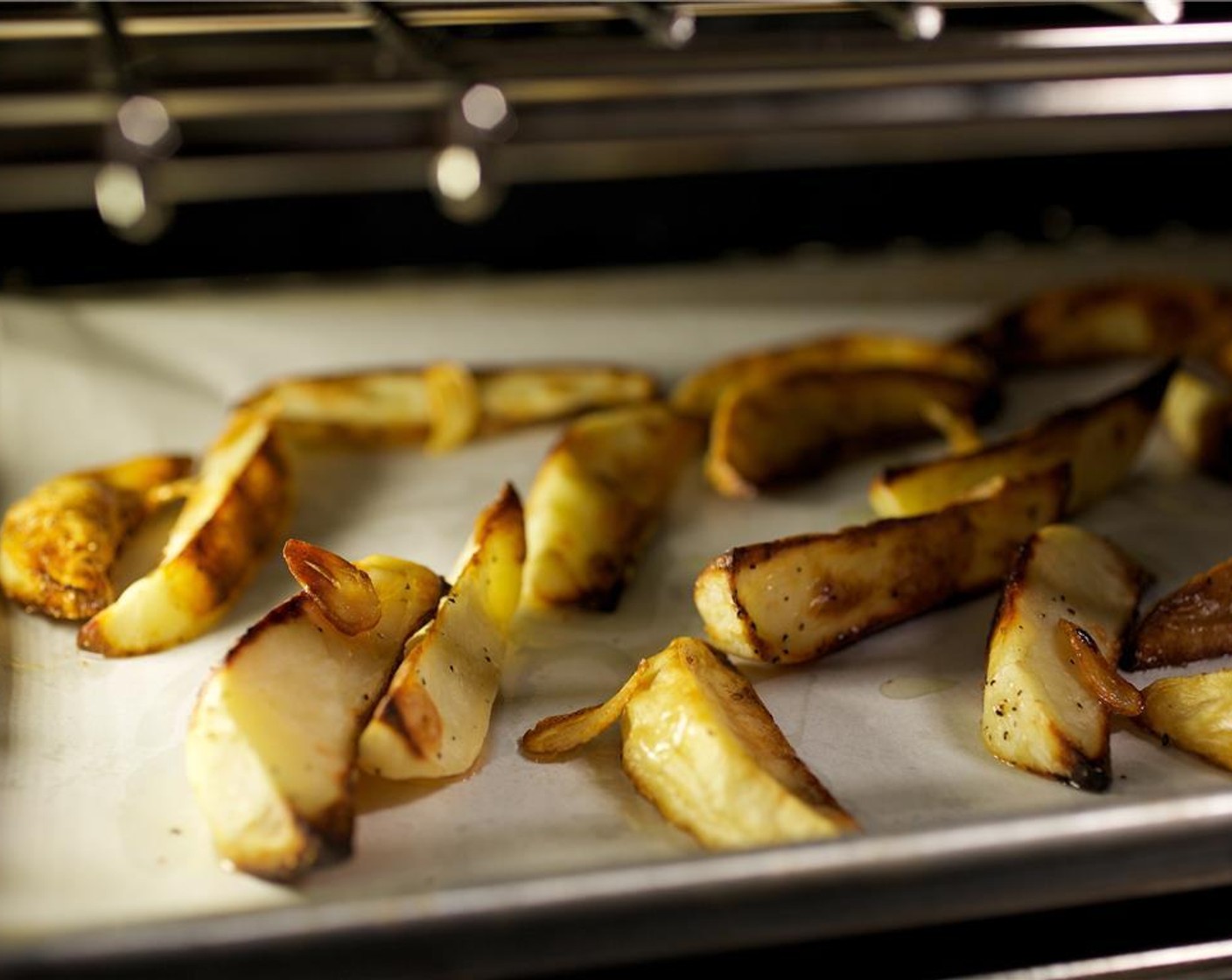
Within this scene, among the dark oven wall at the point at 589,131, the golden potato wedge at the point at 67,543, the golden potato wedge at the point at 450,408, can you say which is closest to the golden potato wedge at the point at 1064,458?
the dark oven wall at the point at 589,131

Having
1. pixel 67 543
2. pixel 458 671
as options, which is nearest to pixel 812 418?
pixel 458 671

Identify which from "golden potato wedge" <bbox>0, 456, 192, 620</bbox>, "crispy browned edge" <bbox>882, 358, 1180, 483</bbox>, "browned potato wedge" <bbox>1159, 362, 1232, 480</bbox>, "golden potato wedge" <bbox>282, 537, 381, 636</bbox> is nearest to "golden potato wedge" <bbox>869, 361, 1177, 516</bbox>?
"crispy browned edge" <bbox>882, 358, 1180, 483</bbox>

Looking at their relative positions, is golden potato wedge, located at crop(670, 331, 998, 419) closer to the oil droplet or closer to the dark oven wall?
the dark oven wall

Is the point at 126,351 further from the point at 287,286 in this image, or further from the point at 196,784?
the point at 196,784

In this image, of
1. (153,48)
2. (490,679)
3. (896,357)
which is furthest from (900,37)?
(153,48)

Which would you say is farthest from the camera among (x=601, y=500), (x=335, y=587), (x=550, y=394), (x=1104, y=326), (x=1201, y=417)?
(x=1104, y=326)

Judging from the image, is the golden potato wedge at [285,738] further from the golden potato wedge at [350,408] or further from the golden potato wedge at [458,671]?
the golden potato wedge at [350,408]

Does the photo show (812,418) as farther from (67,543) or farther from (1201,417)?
(67,543)
